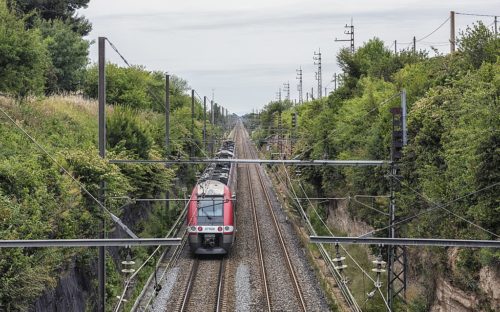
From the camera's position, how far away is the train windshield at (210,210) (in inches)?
948

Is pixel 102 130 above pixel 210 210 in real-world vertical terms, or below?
above

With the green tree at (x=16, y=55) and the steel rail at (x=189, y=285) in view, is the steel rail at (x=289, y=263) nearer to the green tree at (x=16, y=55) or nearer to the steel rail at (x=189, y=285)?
the steel rail at (x=189, y=285)

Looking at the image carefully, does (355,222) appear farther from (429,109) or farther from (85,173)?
(85,173)

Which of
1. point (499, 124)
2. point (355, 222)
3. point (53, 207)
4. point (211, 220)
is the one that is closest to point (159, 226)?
point (211, 220)

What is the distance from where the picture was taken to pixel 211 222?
2411cm

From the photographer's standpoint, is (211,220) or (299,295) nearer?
(299,295)

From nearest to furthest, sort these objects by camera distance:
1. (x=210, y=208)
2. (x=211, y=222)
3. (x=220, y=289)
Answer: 1. (x=220, y=289)
2. (x=211, y=222)
3. (x=210, y=208)

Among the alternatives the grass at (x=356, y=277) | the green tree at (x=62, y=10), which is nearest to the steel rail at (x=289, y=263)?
the grass at (x=356, y=277)

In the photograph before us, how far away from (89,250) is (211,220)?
7342mm

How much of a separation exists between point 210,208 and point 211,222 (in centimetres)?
61

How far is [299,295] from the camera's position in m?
19.3

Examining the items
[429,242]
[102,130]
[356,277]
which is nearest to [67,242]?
[429,242]

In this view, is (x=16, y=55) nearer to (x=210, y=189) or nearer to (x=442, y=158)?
(x=210, y=189)

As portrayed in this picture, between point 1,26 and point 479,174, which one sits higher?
point 1,26
